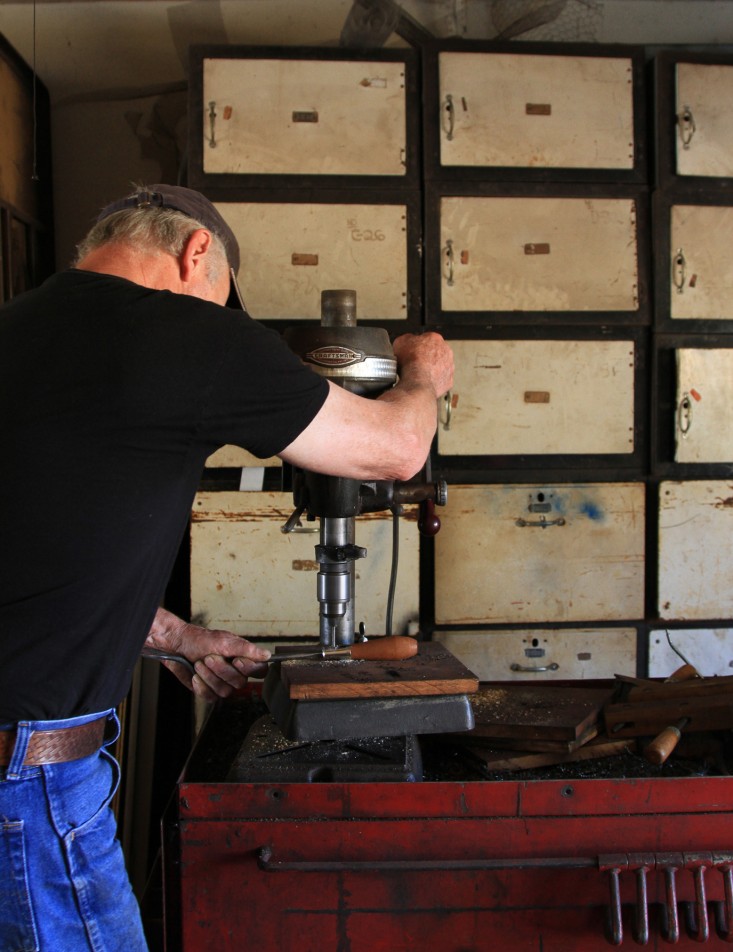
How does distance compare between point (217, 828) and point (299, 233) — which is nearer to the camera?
point (217, 828)

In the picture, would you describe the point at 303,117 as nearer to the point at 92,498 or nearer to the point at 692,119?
the point at 692,119

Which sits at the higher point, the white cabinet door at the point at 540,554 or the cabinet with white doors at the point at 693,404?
the cabinet with white doors at the point at 693,404

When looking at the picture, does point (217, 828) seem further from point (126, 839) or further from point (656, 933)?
point (126, 839)

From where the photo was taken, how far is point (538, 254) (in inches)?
83.4

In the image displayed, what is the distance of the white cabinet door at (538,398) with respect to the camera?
213 centimetres

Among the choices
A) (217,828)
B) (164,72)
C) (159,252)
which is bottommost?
(217,828)

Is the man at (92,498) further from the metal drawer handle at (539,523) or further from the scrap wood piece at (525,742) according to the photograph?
the metal drawer handle at (539,523)

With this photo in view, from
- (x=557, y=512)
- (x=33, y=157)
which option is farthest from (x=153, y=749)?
(x=33, y=157)

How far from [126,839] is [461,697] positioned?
4.73 feet

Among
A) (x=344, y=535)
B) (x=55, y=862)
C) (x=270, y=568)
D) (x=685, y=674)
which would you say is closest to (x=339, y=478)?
(x=344, y=535)

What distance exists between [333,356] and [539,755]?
602mm

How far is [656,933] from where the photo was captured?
1.00m

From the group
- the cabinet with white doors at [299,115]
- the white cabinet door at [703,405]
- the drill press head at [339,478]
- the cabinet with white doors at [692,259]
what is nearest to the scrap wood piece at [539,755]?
the drill press head at [339,478]

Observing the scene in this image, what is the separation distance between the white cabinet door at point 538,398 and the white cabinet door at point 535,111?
463 mm
